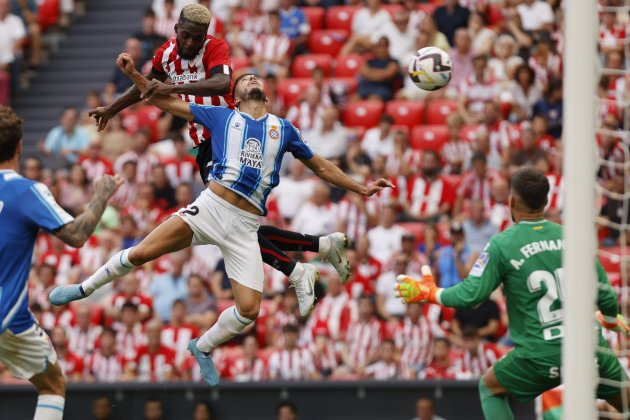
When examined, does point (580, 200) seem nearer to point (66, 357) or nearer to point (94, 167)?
point (66, 357)

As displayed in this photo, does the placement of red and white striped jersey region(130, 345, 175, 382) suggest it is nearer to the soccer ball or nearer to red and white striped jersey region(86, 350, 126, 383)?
red and white striped jersey region(86, 350, 126, 383)

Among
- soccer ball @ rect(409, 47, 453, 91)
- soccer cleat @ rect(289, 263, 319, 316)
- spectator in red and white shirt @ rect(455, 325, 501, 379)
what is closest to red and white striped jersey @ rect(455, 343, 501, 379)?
spectator in red and white shirt @ rect(455, 325, 501, 379)

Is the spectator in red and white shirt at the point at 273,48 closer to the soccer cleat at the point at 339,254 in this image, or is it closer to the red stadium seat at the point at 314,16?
the red stadium seat at the point at 314,16

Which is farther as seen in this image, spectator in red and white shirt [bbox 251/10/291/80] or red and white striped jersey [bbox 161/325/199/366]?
spectator in red and white shirt [bbox 251/10/291/80]

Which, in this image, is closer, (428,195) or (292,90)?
(428,195)

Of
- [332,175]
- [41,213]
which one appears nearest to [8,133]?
[41,213]

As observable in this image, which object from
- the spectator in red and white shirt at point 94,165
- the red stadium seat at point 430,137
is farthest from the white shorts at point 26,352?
the spectator in red and white shirt at point 94,165

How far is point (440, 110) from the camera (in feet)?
59.7

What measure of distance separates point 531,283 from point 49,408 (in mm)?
3497

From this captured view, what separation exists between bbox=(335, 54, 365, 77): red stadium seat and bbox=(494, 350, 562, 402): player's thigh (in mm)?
10767

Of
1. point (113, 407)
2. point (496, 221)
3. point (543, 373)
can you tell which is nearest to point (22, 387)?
point (113, 407)

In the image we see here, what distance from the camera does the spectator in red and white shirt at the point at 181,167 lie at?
18.3 m

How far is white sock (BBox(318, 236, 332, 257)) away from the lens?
1088 centimetres

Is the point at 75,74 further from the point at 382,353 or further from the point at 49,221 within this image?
the point at 49,221
